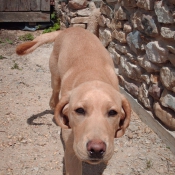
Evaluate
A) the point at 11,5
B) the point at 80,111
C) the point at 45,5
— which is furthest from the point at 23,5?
the point at 80,111

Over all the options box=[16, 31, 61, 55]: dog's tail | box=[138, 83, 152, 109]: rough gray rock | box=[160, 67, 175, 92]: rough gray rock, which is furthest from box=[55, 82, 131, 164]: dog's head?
box=[16, 31, 61, 55]: dog's tail

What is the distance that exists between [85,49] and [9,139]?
151cm

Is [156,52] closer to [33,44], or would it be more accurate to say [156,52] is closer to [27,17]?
[33,44]

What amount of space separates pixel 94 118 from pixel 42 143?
1.66m

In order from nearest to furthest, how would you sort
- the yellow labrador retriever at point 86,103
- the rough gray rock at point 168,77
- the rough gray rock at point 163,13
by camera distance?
the yellow labrador retriever at point 86,103, the rough gray rock at point 163,13, the rough gray rock at point 168,77

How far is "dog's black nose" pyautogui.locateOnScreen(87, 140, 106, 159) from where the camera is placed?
2.24 metres

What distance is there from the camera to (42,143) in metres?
3.91

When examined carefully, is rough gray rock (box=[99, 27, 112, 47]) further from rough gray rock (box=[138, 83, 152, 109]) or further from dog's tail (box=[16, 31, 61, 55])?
rough gray rock (box=[138, 83, 152, 109])

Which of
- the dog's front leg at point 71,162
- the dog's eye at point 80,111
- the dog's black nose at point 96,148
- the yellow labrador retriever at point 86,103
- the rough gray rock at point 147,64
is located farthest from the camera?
the rough gray rock at point 147,64

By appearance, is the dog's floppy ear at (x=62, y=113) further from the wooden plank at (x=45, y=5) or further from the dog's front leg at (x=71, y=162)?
the wooden plank at (x=45, y=5)

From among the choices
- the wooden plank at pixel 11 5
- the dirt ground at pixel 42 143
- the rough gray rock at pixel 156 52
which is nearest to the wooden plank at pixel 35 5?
the wooden plank at pixel 11 5

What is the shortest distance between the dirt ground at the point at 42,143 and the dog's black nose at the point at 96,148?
126cm

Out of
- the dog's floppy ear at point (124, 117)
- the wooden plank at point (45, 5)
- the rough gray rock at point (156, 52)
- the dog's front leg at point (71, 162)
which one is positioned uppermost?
the rough gray rock at point (156, 52)

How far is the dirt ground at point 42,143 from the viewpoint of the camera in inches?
138
